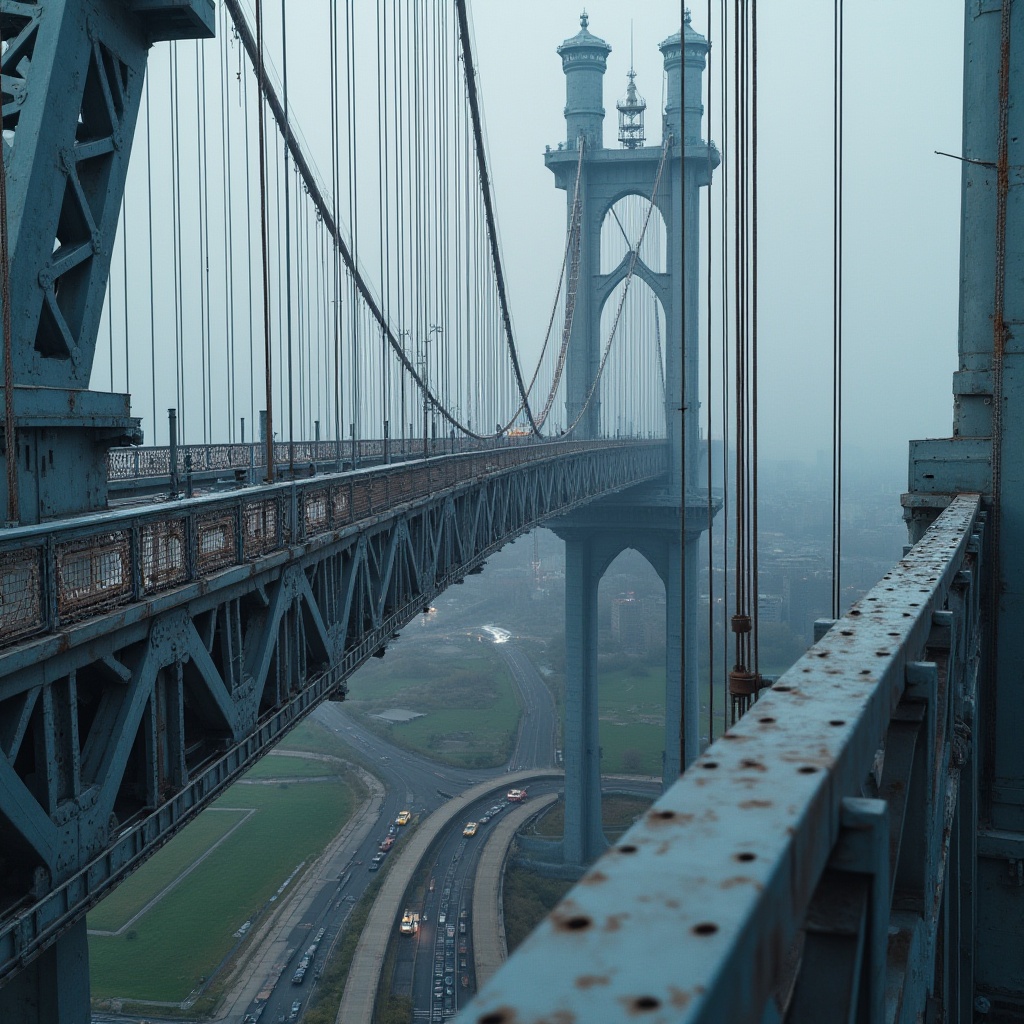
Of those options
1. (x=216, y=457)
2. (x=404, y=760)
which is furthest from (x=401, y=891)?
(x=404, y=760)

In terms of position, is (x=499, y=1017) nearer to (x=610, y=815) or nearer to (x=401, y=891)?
(x=401, y=891)

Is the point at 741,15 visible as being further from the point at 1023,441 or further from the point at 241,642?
the point at 241,642

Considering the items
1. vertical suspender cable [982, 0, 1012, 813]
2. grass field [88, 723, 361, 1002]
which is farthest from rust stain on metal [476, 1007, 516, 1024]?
grass field [88, 723, 361, 1002]

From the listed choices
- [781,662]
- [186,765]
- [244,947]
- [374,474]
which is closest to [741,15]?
[374,474]

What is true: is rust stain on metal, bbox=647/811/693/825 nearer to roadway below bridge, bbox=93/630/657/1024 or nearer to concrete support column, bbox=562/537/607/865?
roadway below bridge, bbox=93/630/657/1024

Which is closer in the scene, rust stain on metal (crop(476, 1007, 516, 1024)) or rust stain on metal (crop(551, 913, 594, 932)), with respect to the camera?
rust stain on metal (crop(476, 1007, 516, 1024))

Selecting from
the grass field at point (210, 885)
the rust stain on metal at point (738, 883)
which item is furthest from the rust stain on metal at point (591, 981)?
the grass field at point (210, 885)

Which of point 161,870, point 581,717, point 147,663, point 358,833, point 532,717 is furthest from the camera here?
point 532,717
